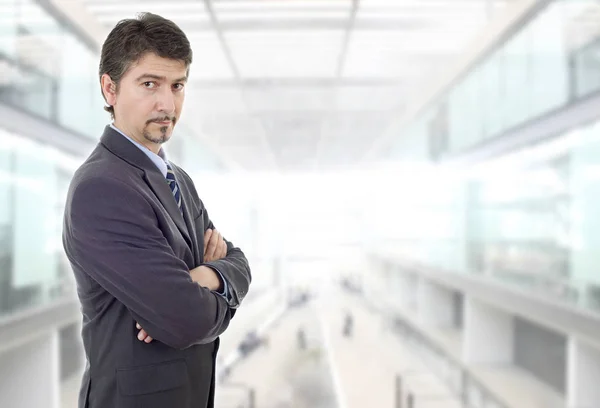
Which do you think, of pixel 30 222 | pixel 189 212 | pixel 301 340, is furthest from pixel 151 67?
pixel 301 340

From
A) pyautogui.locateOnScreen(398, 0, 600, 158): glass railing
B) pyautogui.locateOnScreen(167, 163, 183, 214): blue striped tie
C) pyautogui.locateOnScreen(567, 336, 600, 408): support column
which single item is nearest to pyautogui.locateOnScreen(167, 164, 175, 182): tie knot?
pyautogui.locateOnScreen(167, 163, 183, 214): blue striped tie

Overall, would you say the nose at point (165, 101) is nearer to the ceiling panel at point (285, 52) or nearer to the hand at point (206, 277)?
the hand at point (206, 277)

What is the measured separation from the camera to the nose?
1106mm

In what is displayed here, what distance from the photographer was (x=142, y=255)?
3.22ft

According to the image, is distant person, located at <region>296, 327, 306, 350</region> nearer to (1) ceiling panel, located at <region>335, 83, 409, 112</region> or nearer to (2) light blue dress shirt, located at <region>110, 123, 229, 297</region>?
(1) ceiling panel, located at <region>335, 83, 409, 112</region>

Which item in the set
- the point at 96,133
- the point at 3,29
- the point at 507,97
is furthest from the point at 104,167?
the point at 507,97

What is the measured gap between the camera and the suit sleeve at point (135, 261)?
979 millimetres

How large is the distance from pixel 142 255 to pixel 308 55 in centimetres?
568

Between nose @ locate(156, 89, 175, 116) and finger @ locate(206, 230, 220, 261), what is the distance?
0.31m

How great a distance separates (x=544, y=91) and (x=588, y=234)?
1.41 metres

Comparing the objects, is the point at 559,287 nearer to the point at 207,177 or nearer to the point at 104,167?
the point at 104,167

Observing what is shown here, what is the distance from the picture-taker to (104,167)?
1.03 meters

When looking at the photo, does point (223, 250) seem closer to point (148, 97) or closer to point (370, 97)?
point (148, 97)

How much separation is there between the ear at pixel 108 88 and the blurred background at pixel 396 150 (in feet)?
1.70
